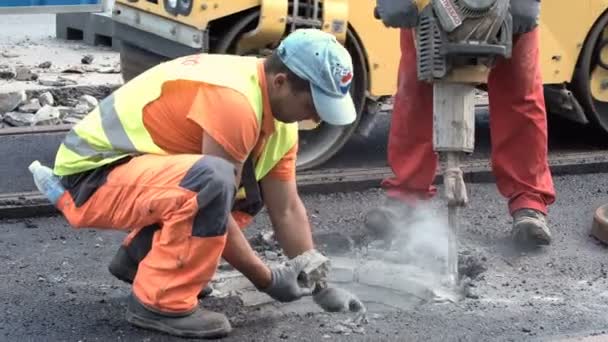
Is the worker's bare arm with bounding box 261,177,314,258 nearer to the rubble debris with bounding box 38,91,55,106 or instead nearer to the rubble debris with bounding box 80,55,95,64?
the rubble debris with bounding box 38,91,55,106

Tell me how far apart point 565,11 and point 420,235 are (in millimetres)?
1964

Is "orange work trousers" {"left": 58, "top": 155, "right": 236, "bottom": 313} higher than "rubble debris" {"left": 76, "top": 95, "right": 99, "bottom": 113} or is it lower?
higher

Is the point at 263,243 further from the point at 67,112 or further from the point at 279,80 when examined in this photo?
the point at 67,112

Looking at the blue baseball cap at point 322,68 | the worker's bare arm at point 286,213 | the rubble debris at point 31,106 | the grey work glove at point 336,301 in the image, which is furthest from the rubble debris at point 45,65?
the blue baseball cap at point 322,68

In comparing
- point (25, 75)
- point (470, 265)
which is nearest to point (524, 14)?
point (470, 265)

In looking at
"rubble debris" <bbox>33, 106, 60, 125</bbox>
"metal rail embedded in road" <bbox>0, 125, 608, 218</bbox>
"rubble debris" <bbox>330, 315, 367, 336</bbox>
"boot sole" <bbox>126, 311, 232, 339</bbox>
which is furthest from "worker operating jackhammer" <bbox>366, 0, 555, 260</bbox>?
"rubble debris" <bbox>33, 106, 60, 125</bbox>

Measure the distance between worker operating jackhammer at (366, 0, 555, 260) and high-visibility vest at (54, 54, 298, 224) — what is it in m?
1.36

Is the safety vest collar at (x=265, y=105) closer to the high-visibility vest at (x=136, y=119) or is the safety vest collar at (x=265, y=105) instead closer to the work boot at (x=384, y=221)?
the high-visibility vest at (x=136, y=119)

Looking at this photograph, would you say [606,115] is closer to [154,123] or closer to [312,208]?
[312,208]

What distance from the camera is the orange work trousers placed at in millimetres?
3775

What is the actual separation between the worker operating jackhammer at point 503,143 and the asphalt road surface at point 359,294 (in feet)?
0.60

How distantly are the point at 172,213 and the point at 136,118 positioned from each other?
1.28 feet

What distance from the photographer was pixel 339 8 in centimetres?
596

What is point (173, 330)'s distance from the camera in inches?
157
